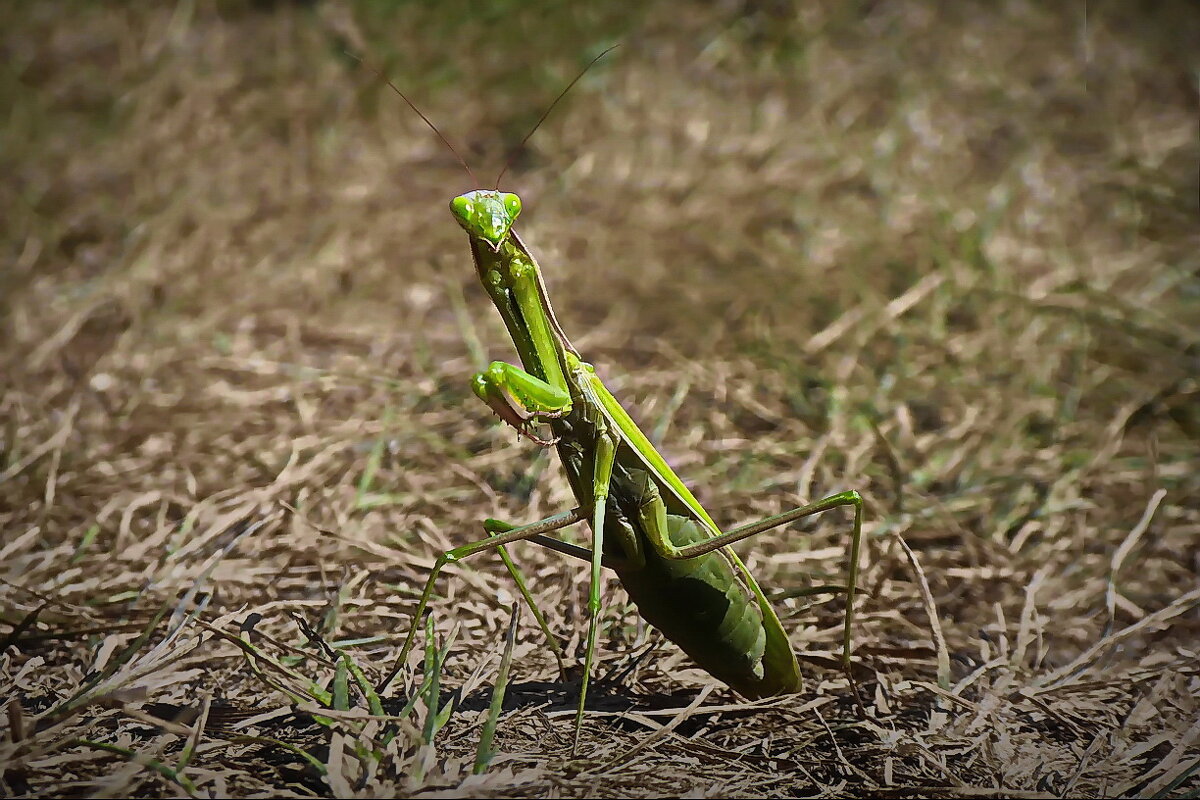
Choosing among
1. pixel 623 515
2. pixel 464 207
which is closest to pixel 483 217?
pixel 464 207

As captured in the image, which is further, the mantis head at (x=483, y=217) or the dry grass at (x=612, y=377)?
the dry grass at (x=612, y=377)

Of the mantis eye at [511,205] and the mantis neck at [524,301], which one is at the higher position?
the mantis eye at [511,205]

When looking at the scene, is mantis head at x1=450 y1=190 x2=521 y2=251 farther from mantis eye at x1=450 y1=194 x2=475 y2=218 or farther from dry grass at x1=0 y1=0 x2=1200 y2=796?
dry grass at x1=0 y1=0 x2=1200 y2=796

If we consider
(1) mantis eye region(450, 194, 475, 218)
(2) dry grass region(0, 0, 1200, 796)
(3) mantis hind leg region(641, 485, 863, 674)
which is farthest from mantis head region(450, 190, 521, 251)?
(2) dry grass region(0, 0, 1200, 796)

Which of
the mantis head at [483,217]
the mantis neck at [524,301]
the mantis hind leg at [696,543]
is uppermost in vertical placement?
the mantis head at [483,217]

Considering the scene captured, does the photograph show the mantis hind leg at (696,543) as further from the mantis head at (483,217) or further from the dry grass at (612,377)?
the mantis head at (483,217)

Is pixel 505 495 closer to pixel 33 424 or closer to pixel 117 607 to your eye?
pixel 117 607

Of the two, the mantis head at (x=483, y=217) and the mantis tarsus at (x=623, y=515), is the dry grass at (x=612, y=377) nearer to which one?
the mantis tarsus at (x=623, y=515)

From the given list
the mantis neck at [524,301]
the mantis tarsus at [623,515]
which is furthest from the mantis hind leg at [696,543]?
the mantis neck at [524,301]
